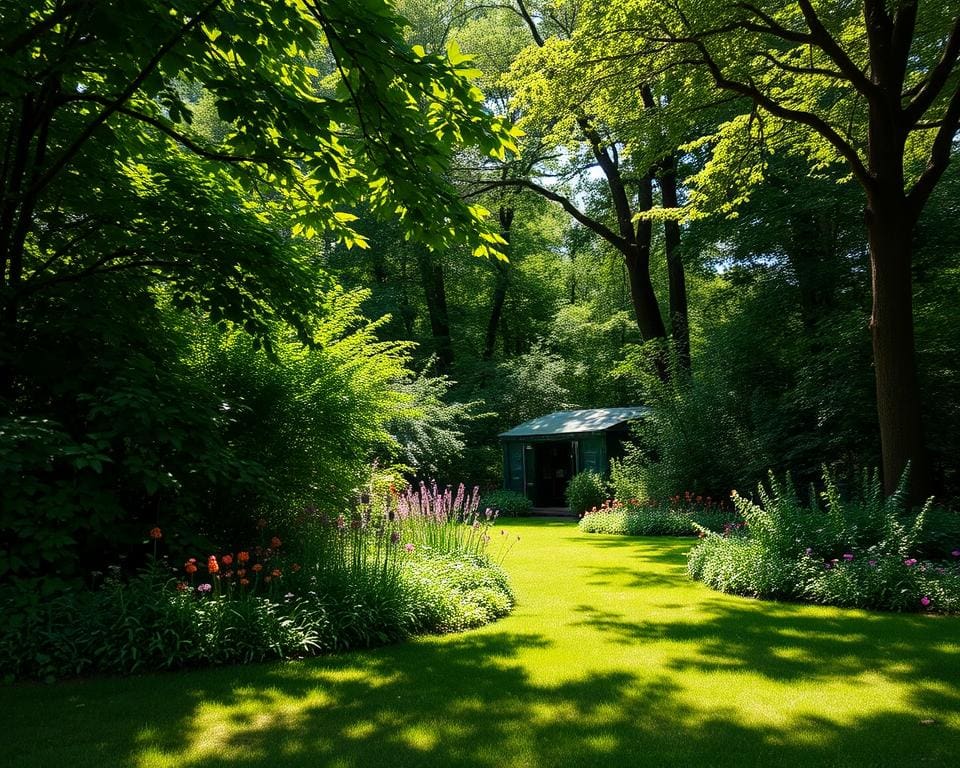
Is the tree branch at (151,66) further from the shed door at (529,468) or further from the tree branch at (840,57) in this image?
the shed door at (529,468)

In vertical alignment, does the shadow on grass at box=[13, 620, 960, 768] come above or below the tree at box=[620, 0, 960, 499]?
below

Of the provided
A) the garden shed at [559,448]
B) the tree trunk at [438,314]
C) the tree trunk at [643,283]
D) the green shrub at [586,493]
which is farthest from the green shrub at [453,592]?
the tree trunk at [438,314]

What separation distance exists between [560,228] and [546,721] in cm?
3615

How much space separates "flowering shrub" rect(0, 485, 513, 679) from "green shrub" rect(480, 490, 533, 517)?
46.1 feet

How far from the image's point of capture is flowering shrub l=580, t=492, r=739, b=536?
1410 centimetres

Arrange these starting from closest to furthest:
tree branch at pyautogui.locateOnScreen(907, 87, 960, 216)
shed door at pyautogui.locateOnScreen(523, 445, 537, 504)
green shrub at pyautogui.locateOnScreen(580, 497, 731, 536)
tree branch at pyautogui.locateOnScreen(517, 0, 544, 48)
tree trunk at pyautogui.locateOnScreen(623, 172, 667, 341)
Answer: tree branch at pyautogui.locateOnScreen(907, 87, 960, 216), green shrub at pyautogui.locateOnScreen(580, 497, 731, 536), tree trunk at pyautogui.locateOnScreen(623, 172, 667, 341), tree branch at pyautogui.locateOnScreen(517, 0, 544, 48), shed door at pyautogui.locateOnScreen(523, 445, 537, 504)

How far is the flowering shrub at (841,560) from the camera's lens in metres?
6.75

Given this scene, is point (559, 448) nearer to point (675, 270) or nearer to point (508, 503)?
point (508, 503)

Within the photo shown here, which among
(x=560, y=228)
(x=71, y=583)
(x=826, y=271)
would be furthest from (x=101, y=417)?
(x=560, y=228)

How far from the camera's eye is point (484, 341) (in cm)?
3297

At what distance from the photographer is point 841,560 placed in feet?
24.4

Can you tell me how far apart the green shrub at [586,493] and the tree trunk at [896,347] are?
1022cm

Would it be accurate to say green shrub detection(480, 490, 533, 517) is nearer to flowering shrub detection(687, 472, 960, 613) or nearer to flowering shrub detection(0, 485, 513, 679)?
flowering shrub detection(687, 472, 960, 613)

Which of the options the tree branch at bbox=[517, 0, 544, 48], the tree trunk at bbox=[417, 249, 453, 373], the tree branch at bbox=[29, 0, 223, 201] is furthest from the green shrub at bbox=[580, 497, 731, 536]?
the tree trunk at bbox=[417, 249, 453, 373]
